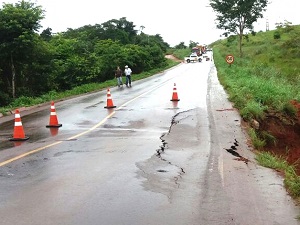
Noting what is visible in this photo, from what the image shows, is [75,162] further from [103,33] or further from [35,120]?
[103,33]

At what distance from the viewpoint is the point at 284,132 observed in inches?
593

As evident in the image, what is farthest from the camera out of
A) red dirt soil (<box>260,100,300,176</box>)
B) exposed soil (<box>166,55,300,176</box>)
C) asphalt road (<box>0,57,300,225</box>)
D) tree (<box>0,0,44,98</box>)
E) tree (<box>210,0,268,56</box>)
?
tree (<box>210,0,268,56</box>)

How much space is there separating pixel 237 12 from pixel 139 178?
42889mm

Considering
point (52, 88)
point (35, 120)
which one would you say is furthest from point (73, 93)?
point (35, 120)

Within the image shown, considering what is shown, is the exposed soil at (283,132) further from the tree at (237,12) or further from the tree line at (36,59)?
the tree at (237,12)

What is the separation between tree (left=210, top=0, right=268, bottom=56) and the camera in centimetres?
4622

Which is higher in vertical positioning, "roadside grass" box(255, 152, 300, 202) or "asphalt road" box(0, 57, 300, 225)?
"asphalt road" box(0, 57, 300, 225)

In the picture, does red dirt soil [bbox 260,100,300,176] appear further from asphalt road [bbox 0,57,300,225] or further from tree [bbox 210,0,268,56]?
tree [bbox 210,0,268,56]

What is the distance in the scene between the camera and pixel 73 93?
26219mm

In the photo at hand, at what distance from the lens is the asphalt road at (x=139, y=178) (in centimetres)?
516

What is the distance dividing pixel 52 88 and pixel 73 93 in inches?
87.0

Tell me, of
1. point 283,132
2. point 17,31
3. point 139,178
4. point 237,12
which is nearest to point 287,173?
point 139,178

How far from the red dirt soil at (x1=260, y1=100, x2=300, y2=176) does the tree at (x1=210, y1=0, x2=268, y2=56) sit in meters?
32.4

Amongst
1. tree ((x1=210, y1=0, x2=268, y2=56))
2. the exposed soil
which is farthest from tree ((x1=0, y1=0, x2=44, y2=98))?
tree ((x1=210, y1=0, x2=268, y2=56))
